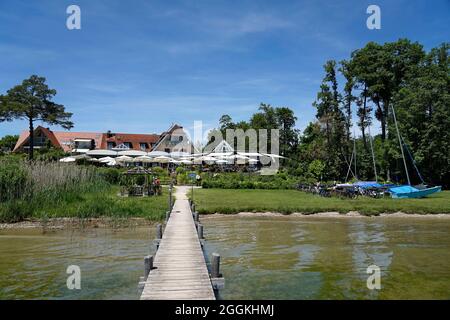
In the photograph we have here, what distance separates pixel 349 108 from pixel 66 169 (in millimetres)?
33771

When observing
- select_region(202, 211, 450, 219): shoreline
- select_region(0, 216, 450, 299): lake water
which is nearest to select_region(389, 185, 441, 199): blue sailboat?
select_region(202, 211, 450, 219): shoreline

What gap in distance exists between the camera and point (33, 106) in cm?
5306

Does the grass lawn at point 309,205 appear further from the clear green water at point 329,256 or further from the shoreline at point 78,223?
the shoreline at point 78,223

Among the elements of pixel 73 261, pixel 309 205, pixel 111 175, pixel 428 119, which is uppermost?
pixel 428 119

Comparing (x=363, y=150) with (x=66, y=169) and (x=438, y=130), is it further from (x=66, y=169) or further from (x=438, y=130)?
(x=66, y=169)

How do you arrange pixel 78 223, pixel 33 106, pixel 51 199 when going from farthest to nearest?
pixel 33 106 < pixel 51 199 < pixel 78 223

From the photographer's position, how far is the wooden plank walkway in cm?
873

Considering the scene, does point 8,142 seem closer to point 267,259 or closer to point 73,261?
point 73,261

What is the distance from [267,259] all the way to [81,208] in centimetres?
1220

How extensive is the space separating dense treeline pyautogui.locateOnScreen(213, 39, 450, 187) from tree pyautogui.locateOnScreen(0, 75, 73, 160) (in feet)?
103

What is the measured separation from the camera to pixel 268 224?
23.1 m

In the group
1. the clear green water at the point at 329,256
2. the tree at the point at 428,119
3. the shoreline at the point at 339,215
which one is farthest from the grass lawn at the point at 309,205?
the tree at the point at 428,119

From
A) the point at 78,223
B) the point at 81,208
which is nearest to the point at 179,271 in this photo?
the point at 78,223
